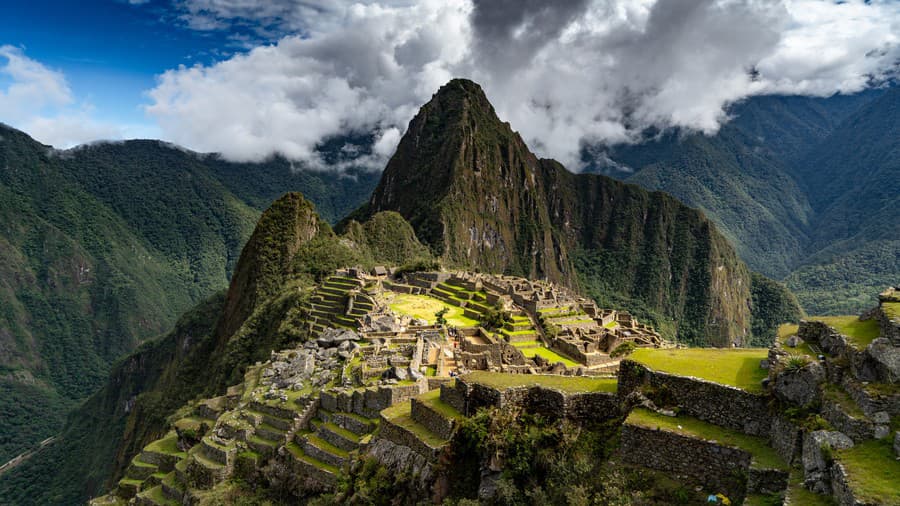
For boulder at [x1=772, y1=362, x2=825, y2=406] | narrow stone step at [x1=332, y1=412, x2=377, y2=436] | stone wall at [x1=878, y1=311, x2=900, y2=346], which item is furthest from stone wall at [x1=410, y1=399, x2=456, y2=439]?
stone wall at [x1=878, y1=311, x2=900, y2=346]

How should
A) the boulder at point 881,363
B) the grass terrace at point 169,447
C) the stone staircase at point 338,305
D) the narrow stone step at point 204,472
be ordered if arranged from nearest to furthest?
the boulder at point 881,363, the narrow stone step at point 204,472, the grass terrace at point 169,447, the stone staircase at point 338,305

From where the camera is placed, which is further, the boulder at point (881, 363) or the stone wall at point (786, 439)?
the stone wall at point (786, 439)

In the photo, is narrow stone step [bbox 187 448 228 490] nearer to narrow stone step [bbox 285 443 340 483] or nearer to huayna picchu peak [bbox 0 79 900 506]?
huayna picchu peak [bbox 0 79 900 506]

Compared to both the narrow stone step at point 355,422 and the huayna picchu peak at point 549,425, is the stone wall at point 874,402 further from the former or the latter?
the narrow stone step at point 355,422

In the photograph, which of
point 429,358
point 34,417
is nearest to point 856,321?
point 429,358

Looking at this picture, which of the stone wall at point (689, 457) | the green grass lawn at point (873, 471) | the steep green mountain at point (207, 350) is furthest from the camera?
the steep green mountain at point (207, 350)

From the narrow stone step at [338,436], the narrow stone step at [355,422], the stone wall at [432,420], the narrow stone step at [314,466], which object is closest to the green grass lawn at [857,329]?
the stone wall at [432,420]
